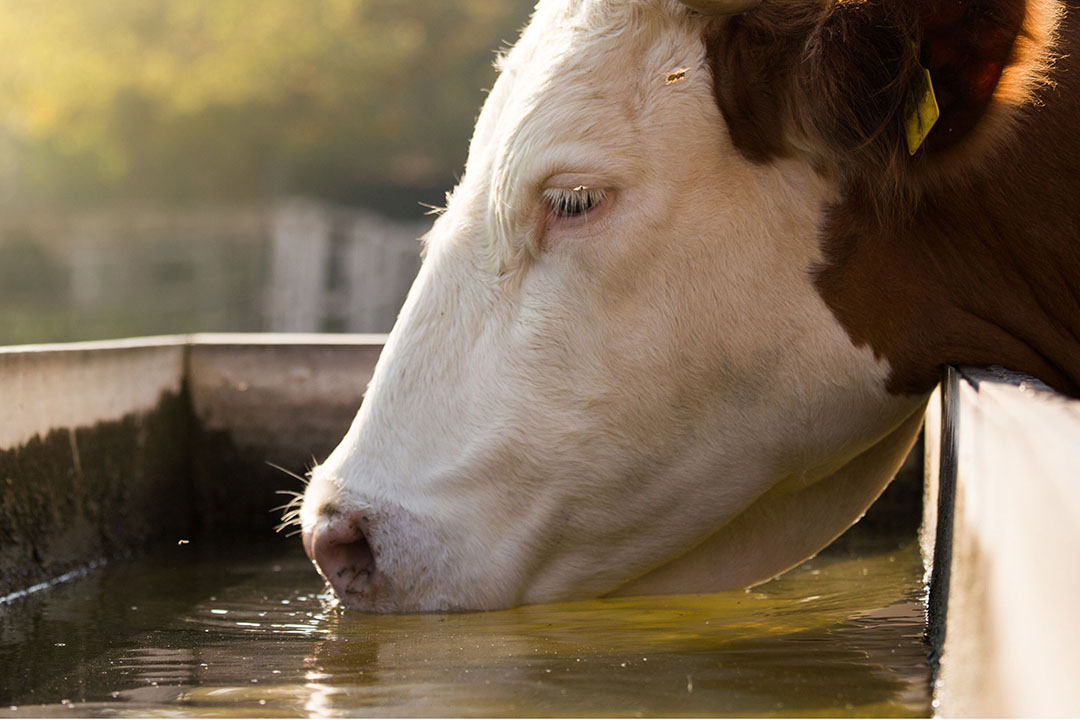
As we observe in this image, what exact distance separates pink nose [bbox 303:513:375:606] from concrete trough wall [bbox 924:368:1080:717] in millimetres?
1028

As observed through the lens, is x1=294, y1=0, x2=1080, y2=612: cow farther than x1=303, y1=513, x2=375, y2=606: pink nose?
No

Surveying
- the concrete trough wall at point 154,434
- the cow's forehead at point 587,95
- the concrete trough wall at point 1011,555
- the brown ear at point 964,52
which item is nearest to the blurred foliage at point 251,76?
the concrete trough wall at point 154,434

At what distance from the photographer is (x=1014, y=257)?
Result: 7.59 feet

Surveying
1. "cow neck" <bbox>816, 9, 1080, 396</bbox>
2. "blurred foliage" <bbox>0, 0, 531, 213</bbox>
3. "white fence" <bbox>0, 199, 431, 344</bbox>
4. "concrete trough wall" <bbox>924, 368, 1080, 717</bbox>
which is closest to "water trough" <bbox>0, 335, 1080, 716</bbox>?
"concrete trough wall" <bbox>924, 368, 1080, 717</bbox>

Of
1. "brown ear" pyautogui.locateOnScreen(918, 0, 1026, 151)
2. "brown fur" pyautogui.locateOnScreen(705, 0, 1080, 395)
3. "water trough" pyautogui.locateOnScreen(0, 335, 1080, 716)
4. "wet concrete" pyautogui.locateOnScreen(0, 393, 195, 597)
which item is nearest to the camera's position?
"water trough" pyautogui.locateOnScreen(0, 335, 1080, 716)

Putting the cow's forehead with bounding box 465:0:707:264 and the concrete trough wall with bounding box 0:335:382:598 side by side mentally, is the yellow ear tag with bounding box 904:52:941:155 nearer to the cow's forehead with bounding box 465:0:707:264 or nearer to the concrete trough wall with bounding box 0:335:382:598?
the cow's forehead with bounding box 465:0:707:264

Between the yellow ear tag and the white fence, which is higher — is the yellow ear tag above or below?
below

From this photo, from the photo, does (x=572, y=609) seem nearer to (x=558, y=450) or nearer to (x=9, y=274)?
(x=558, y=450)

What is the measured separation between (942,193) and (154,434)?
2350 mm

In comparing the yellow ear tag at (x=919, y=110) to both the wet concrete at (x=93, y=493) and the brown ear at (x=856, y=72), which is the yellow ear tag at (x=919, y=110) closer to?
the brown ear at (x=856, y=72)

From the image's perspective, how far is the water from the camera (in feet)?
5.98

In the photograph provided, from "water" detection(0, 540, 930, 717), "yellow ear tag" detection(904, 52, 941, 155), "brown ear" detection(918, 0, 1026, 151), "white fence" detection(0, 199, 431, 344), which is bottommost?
"water" detection(0, 540, 930, 717)

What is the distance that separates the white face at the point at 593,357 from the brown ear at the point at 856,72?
7 centimetres

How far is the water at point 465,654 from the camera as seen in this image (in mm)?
1824
